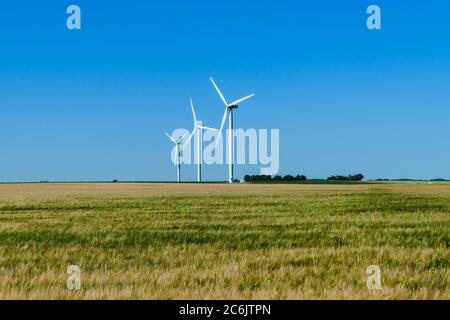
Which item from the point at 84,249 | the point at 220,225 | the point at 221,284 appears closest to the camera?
the point at 221,284

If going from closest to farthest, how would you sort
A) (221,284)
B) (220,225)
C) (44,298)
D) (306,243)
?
(44,298), (221,284), (306,243), (220,225)

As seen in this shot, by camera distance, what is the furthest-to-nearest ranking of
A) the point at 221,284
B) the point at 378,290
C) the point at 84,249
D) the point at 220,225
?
the point at 220,225, the point at 84,249, the point at 221,284, the point at 378,290

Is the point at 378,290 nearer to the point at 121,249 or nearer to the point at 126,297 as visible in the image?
the point at 126,297

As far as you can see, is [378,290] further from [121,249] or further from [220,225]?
[220,225]

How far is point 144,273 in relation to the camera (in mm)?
9664

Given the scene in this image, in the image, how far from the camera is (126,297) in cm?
762

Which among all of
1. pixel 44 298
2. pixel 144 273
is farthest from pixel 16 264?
pixel 44 298

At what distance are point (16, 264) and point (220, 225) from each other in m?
9.39
